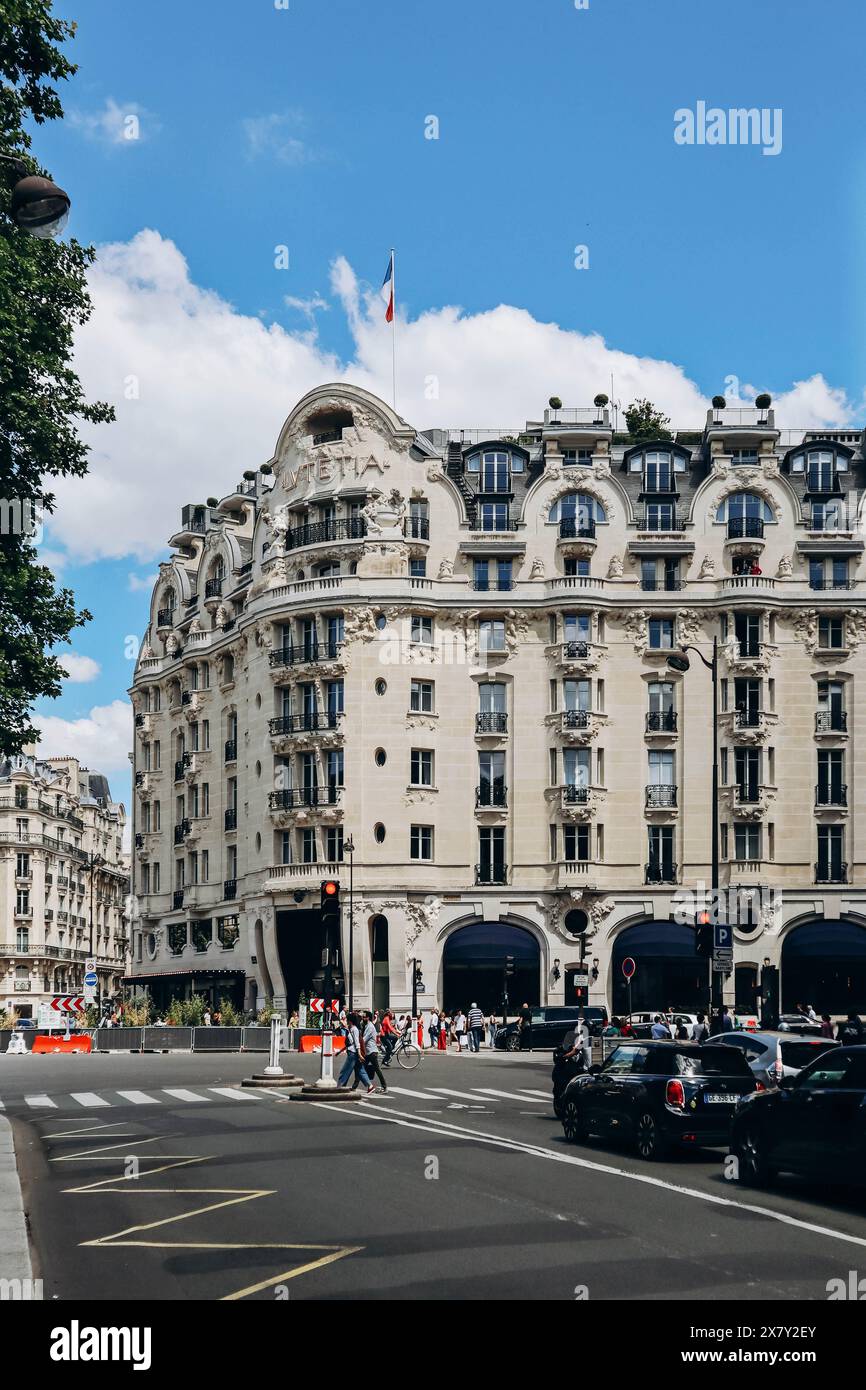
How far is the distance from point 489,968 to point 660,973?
7.00m

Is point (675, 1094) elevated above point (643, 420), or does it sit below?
below

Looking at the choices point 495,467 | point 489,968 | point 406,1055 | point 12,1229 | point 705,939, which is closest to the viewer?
point 12,1229

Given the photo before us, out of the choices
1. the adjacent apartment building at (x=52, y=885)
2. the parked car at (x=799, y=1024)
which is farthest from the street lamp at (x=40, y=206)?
the adjacent apartment building at (x=52, y=885)

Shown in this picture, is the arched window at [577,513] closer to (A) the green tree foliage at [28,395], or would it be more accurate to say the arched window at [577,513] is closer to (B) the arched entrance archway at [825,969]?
(B) the arched entrance archway at [825,969]

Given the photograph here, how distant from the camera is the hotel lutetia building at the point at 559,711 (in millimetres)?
68562

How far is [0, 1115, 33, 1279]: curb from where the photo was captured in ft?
40.8

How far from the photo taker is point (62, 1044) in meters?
58.8

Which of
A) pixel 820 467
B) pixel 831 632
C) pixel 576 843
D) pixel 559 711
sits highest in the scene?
pixel 820 467

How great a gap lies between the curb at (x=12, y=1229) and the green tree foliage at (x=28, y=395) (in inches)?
299

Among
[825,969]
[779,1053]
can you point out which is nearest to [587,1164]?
[779,1053]

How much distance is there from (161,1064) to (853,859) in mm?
33403

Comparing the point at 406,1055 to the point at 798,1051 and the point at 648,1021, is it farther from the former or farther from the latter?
the point at 798,1051

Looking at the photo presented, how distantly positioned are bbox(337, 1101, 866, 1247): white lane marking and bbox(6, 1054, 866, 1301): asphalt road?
1.8 inches
